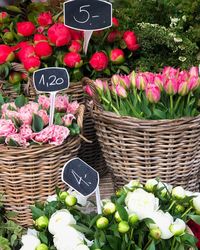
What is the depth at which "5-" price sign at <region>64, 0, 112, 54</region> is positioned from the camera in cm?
158

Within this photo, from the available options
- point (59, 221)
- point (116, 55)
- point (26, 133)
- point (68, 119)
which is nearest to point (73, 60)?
point (116, 55)

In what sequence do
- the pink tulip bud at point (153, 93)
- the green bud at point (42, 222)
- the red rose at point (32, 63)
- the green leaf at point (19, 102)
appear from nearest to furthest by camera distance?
the green bud at point (42, 222)
the pink tulip bud at point (153, 93)
the green leaf at point (19, 102)
the red rose at point (32, 63)

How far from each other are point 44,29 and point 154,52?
0.40 meters

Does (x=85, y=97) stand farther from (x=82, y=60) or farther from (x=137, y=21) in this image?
(x=137, y=21)

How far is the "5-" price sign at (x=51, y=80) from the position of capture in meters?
1.42

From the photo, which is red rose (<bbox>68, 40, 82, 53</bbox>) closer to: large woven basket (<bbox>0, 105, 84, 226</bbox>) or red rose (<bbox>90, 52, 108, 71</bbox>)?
red rose (<bbox>90, 52, 108, 71</bbox>)

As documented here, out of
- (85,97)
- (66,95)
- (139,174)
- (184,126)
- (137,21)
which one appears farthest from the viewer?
(137,21)

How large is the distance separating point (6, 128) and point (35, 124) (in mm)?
83

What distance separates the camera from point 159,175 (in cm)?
149

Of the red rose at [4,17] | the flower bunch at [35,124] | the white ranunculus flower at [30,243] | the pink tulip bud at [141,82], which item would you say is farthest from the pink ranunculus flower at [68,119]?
the red rose at [4,17]

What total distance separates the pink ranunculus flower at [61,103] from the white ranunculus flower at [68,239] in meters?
0.53

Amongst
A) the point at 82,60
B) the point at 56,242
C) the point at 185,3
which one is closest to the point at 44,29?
the point at 82,60

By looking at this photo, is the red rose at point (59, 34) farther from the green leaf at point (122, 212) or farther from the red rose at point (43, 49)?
the green leaf at point (122, 212)

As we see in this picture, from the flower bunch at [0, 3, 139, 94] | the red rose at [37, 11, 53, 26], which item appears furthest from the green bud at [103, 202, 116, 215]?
the red rose at [37, 11, 53, 26]
